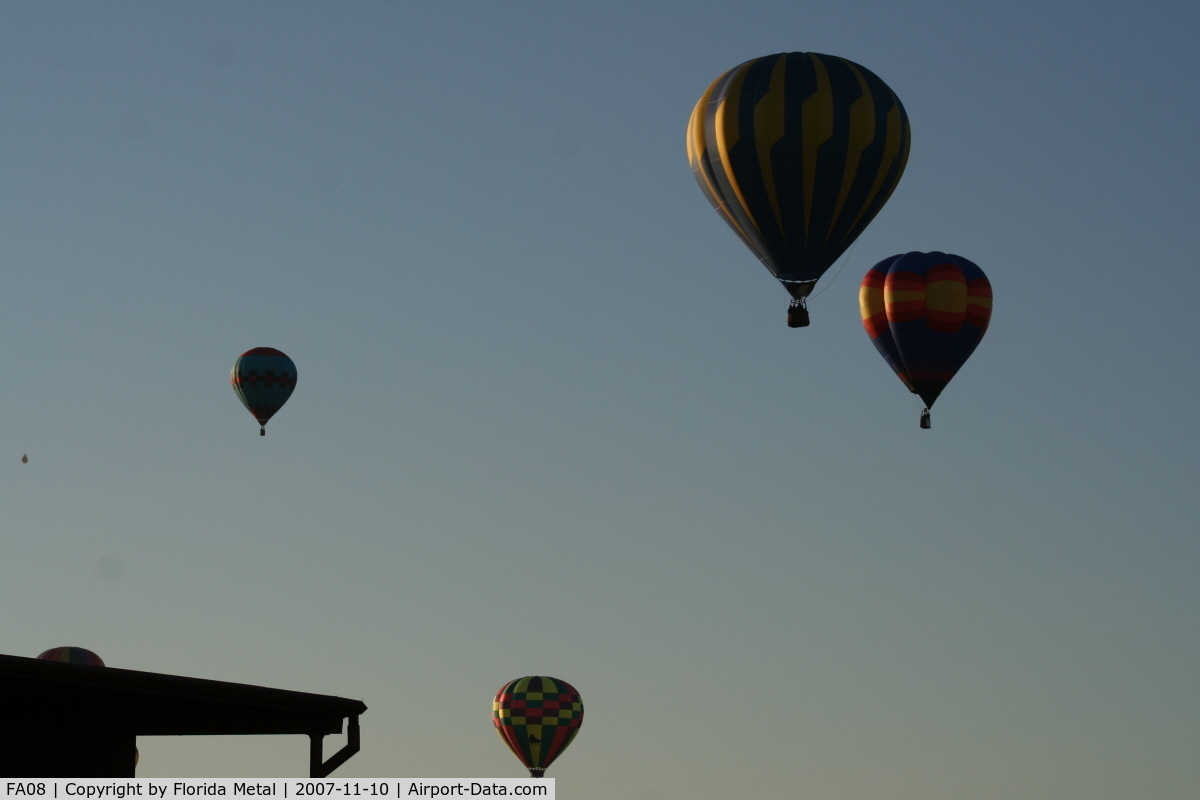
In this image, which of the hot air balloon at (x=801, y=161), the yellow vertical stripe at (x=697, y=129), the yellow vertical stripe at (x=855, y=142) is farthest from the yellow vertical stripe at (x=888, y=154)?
the yellow vertical stripe at (x=697, y=129)

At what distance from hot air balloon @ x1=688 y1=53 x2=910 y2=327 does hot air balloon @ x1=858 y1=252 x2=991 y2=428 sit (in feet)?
17.8

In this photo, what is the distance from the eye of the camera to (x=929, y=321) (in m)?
54.8

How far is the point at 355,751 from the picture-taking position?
21.7m

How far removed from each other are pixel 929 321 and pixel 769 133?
8.25 meters

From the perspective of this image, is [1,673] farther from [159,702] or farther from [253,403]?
[253,403]

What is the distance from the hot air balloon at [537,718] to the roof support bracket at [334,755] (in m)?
45.3

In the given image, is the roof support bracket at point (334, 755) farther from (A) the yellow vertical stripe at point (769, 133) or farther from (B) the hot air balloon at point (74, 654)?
(B) the hot air balloon at point (74, 654)

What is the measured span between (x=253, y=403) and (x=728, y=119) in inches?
971

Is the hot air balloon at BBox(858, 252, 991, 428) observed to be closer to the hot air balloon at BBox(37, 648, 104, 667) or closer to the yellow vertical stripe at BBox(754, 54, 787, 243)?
the yellow vertical stripe at BBox(754, 54, 787, 243)

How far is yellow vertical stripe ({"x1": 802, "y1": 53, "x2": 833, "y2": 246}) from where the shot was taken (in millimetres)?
48844

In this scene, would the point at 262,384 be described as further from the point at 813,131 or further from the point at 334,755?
the point at 334,755

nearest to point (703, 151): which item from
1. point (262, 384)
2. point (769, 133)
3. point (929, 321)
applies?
point (769, 133)

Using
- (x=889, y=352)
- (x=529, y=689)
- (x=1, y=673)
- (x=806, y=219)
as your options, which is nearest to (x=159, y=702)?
(x=1, y=673)

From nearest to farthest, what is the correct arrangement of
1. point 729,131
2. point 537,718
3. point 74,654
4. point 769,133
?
point 769,133, point 729,131, point 74,654, point 537,718
